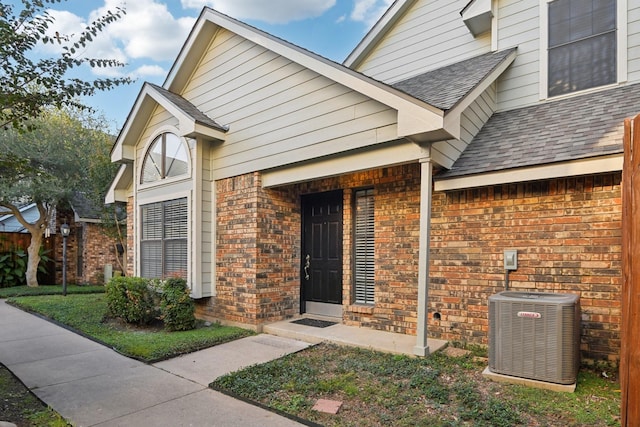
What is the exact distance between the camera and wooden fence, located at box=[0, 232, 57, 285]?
42.4 ft

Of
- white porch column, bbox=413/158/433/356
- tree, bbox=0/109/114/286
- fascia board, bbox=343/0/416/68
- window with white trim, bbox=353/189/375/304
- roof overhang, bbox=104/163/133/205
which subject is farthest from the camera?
tree, bbox=0/109/114/286

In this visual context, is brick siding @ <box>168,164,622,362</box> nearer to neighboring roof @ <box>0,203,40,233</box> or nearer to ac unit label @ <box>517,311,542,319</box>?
ac unit label @ <box>517,311,542,319</box>

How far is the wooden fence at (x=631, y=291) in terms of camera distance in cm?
159

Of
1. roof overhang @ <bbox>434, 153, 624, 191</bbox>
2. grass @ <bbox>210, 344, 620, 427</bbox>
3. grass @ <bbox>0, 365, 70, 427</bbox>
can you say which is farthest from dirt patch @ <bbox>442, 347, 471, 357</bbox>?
grass @ <bbox>0, 365, 70, 427</bbox>

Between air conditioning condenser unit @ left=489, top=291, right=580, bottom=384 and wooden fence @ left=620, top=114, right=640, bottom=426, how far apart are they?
2183 mm

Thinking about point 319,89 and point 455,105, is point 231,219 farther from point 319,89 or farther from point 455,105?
point 455,105

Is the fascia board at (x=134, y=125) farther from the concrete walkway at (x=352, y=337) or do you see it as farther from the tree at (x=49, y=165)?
the concrete walkway at (x=352, y=337)

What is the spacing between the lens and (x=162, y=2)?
1041 centimetres

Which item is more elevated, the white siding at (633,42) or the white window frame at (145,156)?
the white siding at (633,42)

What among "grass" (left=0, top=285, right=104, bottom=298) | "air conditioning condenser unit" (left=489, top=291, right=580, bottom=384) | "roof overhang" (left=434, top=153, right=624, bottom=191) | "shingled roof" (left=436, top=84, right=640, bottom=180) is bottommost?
"grass" (left=0, top=285, right=104, bottom=298)

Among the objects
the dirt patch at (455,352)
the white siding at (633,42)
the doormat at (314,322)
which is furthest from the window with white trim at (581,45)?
the doormat at (314,322)

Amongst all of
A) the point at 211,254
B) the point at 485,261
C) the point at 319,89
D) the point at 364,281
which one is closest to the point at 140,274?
the point at 211,254

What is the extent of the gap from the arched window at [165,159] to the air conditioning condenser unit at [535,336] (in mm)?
5613

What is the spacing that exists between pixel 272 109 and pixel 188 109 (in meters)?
1.85
